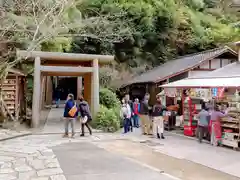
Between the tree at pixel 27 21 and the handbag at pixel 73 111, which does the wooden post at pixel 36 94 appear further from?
the handbag at pixel 73 111

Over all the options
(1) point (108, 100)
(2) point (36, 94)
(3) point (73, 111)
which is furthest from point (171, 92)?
(2) point (36, 94)

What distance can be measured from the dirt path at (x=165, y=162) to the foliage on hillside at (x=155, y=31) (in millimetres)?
14620

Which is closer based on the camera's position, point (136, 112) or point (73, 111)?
point (73, 111)

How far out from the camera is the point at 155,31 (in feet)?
89.6

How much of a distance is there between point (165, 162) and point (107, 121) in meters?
6.04

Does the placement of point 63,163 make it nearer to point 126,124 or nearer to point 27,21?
point 126,124

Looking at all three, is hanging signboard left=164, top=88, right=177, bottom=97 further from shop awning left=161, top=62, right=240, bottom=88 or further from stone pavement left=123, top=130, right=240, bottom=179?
stone pavement left=123, top=130, right=240, bottom=179

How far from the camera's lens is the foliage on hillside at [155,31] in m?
25.2

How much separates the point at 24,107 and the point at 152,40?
14005mm

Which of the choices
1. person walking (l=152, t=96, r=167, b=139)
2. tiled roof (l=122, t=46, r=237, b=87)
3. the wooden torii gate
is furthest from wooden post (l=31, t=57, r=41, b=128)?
tiled roof (l=122, t=46, r=237, b=87)

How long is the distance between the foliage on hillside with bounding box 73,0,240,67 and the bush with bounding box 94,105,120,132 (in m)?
10.8

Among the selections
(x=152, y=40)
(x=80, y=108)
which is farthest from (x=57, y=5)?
(x=152, y=40)

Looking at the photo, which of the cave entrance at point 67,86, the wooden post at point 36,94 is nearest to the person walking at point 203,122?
the wooden post at point 36,94

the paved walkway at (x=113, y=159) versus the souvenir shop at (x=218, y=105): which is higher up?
the souvenir shop at (x=218, y=105)
